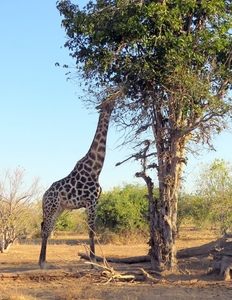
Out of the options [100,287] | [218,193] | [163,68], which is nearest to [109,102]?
[163,68]

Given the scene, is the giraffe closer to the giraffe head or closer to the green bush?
the giraffe head

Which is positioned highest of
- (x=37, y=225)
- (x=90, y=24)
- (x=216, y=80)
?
(x=90, y=24)

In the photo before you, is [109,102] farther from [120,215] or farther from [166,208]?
[120,215]

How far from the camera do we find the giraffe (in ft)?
40.0

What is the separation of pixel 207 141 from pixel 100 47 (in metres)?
3.24

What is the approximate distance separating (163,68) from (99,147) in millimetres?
3140

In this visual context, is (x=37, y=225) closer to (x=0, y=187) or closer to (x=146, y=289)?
(x=0, y=187)

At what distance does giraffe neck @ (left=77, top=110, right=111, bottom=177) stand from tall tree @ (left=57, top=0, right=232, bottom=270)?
99 cm

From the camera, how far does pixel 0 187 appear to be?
21406 mm

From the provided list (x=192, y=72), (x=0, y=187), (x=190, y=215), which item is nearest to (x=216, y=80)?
(x=192, y=72)

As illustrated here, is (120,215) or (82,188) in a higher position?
(120,215)

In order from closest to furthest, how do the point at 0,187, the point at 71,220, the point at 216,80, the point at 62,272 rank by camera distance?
the point at 62,272 < the point at 216,80 < the point at 0,187 < the point at 71,220

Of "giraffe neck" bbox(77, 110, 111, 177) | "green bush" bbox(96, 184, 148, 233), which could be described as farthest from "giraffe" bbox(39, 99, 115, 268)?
"green bush" bbox(96, 184, 148, 233)

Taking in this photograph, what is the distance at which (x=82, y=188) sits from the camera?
482 inches
